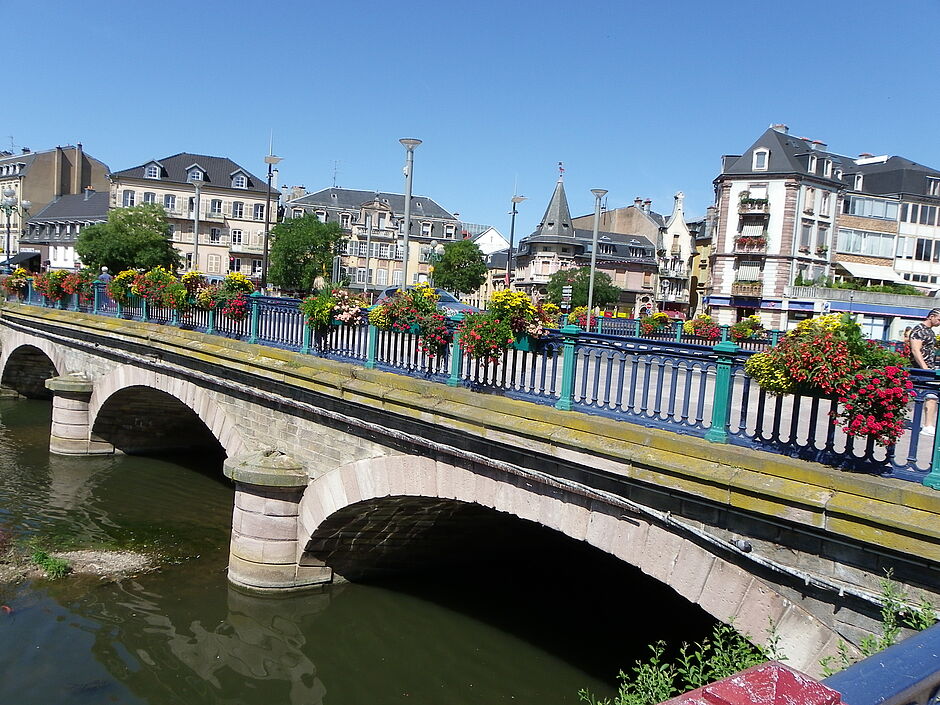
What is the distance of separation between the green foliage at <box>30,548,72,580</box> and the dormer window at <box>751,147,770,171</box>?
46.5m

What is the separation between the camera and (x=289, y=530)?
10.4 metres

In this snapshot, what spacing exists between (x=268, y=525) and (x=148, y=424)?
9.83m

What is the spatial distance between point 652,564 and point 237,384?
7.64m

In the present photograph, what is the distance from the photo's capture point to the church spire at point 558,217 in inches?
2879

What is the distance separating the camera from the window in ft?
167

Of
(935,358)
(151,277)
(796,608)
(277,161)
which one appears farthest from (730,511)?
(277,161)

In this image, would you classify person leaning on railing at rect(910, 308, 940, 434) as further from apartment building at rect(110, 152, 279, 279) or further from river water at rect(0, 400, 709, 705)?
apartment building at rect(110, 152, 279, 279)

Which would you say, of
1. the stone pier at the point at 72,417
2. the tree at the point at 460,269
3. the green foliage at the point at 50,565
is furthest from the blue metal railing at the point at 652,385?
the tree at the point at 460,269

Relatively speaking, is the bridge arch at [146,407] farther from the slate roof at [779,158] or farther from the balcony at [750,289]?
the slate roof at [779,158]

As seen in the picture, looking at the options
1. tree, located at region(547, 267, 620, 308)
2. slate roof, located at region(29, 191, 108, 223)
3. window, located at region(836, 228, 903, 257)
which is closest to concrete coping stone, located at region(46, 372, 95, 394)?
tree, located at region(547, 267, 620, 308)

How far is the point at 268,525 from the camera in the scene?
10.4m

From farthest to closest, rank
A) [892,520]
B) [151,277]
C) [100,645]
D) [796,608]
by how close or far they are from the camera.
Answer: [151,277], [100,645], [796,608], [892,520]

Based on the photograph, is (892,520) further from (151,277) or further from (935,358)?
(151,277)

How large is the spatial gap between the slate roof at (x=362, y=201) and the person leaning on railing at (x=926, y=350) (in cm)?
6355
